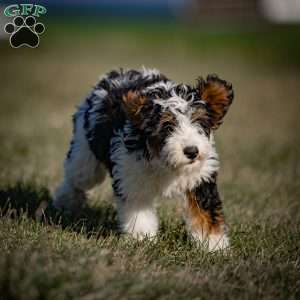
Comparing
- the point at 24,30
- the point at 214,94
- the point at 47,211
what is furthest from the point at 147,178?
the point at 24,30

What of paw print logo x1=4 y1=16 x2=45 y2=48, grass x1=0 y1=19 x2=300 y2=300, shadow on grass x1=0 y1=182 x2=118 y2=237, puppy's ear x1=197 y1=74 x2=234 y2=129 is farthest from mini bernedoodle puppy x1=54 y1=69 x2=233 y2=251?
paw print logo x1=4 y1=16 x2=45 y2=48

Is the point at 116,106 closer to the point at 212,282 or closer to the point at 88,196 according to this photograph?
the point at 88,196

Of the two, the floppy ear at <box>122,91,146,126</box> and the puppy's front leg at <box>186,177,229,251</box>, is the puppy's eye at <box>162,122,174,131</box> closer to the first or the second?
the floppy ear at <box>122,91,146,126</box>

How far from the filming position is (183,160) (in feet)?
16.6

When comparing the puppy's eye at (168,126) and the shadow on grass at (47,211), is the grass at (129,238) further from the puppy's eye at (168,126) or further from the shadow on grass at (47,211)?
the puppy's eye at (168,126)

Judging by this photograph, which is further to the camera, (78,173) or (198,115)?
(78,173)

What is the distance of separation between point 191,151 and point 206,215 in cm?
90

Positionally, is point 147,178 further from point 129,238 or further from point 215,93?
point 215,93

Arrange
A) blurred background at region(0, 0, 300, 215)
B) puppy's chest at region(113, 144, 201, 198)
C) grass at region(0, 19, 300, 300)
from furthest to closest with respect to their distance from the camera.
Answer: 1. blurred background at region(0, 0, 300, 215)
2. puppy's chest at region(113, 144, 201, 198)
3. grass at region(0, 19, 300, 300)

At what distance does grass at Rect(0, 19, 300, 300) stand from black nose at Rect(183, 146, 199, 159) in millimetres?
828

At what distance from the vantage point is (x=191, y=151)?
16.4 ft

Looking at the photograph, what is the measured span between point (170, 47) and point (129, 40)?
10.1ft

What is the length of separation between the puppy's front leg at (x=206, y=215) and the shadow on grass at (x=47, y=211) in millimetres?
752

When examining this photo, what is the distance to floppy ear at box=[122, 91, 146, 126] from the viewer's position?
5.57 m
